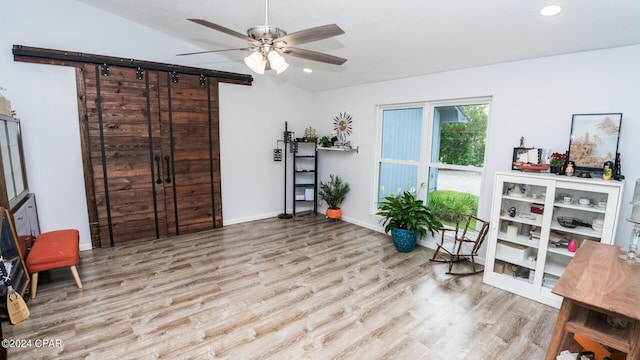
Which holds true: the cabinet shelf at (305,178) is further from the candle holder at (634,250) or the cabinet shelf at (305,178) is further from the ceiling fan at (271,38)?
the candle holder at (634,250)

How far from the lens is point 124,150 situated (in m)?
4.09

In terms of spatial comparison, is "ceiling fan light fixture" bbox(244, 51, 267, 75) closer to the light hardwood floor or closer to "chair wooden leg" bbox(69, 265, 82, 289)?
the light hardwood floor

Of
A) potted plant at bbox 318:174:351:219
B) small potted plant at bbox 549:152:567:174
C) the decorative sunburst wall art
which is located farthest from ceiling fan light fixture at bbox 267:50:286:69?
potted plant at bbox 318:174:351:219

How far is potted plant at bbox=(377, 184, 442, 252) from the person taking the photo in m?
3.96

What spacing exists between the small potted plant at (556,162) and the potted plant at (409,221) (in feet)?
4.69

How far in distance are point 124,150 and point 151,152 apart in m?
0.33

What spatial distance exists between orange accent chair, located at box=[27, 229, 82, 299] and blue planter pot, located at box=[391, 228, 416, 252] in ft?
12.0

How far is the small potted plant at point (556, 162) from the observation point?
9.28 ft

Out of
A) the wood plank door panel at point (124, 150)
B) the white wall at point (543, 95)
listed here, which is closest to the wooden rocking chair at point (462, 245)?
the white wall at point (543, 95)

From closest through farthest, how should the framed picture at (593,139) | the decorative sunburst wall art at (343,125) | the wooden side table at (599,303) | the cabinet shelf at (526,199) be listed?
the wooden side table at (599,303), the framed picture at (593,139), the cabinet shelf at (526,199), the decorative sunburst wall art at (343,125)

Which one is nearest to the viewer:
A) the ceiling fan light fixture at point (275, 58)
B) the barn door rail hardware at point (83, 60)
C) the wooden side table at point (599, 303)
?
the wooden side table at point (599, 303)

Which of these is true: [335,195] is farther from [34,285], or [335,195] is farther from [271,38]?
[34,285]

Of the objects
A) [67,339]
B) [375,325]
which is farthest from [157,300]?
[375,325]

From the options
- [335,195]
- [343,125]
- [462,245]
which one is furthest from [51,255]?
[462,245]
